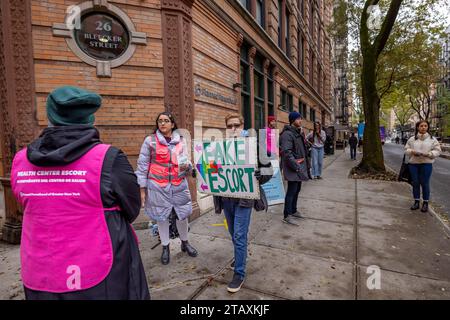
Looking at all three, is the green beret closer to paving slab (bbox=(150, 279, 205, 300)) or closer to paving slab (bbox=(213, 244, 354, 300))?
paving slab (bbox=(150, 279, 205, 300))

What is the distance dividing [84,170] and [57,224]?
12.8 inches

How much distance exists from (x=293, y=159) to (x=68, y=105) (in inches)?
153

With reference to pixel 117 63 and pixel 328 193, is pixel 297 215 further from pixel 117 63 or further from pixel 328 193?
pixel 117 63

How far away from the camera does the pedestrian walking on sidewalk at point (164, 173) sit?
340 centimetres

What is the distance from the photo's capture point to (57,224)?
138 centimetres

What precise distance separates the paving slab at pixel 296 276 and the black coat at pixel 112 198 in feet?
5.75

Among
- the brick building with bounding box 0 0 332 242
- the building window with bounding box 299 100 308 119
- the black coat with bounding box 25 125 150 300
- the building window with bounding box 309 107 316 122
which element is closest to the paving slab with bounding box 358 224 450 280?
the black coat with bounding box 25 125 150 300

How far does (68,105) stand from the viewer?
1.40m

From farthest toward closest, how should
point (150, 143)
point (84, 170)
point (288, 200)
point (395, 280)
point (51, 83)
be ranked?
point (288, 200), point (51, 83), point (150, 143), point (395, 280), point (84, 170)

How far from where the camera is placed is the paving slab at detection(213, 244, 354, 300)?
9.21 feet

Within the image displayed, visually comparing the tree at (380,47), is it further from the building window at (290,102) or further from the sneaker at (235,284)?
the sneaker at (235,284)

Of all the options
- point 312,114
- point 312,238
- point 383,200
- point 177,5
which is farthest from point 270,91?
point 312,114
